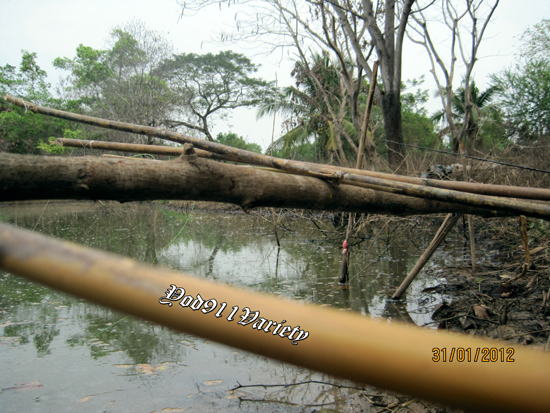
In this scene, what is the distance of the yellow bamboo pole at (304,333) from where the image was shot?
41 cm

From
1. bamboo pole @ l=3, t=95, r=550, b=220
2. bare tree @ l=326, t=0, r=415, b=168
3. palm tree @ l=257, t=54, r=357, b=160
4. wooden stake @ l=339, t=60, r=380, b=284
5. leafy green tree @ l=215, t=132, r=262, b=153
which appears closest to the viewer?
bamboo pole @ l=3, t=95, r=550, b=220

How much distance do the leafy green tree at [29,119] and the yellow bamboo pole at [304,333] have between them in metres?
21.4

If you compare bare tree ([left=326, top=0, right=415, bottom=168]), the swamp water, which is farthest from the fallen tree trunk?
bare tree ([left=326, top=0, right=415, bottom=168])

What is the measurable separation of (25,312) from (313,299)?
281cm

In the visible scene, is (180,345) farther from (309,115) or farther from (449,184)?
(309,115)

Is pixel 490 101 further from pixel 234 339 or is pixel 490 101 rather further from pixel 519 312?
pixel 234 339

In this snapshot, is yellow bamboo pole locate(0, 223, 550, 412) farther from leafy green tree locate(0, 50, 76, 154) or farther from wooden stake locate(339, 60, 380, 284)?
leafy green tree locate(0, 50, 76, 154)

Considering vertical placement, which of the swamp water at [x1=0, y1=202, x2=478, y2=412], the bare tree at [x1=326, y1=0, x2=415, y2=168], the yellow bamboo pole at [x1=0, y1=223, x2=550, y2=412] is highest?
the bare tree at [x1=326, y1=0, x2=415, y2=168]

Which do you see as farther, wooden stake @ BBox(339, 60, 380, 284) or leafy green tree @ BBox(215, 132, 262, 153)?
leafy green tree @ BBox(215, 132, 262, 153)

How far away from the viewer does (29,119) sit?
20.2 metres

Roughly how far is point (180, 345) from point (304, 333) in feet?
9.18

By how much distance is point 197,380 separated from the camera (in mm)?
2459

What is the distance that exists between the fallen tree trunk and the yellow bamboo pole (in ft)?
2.02

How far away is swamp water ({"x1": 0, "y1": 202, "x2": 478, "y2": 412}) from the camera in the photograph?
2.23m
